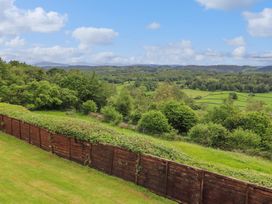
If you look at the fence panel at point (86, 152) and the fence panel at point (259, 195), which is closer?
the fence panel at point (259, 195)

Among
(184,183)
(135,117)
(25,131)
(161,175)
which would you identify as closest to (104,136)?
(161,175)

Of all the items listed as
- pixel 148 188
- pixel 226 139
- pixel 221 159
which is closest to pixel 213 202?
pixel 148 188

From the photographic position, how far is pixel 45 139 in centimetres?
→ 1911

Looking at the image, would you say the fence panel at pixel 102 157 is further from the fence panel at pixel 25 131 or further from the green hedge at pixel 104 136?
the fence panel at pixel 25 131

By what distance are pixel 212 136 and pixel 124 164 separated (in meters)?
28.5

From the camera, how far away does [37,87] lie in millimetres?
58062

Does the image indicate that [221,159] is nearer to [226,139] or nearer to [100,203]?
[226,139]

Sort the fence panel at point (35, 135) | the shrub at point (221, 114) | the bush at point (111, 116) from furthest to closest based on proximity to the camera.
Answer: the bush at point (111, 116) < the shrub at point (221, 114) < the fence panel at point (35, 135)

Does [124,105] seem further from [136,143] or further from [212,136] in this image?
[136,143]

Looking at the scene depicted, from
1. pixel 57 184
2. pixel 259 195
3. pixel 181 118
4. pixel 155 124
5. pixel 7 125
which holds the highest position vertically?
pixel 259 195

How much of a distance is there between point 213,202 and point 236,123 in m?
38.1

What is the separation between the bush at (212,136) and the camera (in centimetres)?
4119

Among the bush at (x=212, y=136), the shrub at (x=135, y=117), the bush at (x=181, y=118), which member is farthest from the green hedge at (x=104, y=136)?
the shrub at (x=135, y=117)

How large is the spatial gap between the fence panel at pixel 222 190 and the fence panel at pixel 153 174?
1944 mm
